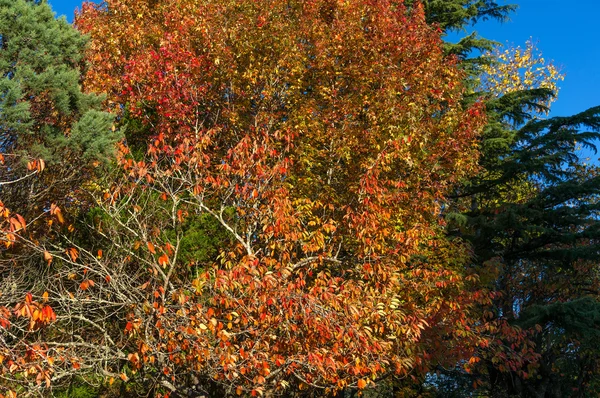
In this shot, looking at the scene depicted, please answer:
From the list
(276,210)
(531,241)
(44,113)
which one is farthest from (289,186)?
(531,241)

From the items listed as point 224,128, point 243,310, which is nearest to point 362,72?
point 224,128

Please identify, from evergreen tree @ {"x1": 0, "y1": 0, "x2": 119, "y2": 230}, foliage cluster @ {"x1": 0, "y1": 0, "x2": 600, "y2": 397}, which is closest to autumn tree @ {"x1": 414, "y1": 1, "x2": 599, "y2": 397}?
foliage cluster @ {"x1": 0, "y1": 0, "x2": 600, "y2": 397}

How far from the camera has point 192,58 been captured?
42.8ft

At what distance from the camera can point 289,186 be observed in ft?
34.0

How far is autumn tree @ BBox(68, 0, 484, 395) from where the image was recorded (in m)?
7.61

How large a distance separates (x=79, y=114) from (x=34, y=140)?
1016mm

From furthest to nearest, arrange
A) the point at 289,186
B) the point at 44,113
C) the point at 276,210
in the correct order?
the point at 289,186 → the point at 44,113 → the point at 276,210

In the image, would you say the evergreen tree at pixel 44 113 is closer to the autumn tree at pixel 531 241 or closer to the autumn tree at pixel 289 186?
the autumn tree at pixel 289 186

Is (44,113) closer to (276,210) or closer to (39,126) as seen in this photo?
(39,126)

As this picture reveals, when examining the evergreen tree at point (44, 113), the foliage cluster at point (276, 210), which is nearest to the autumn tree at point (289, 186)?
the foliage cluster at point (276, 210)

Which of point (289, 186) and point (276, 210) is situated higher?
point (289, 186)

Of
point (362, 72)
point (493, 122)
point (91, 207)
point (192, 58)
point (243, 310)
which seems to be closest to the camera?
point (243, 310)

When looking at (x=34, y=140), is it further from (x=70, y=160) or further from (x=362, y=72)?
(x=362, y=72)

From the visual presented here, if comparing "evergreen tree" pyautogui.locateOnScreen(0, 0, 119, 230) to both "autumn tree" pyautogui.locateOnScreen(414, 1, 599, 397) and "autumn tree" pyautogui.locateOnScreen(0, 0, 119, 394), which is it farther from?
"autumn tree" pyautogui.locateOnScreen(414, 1, 599, 397)
